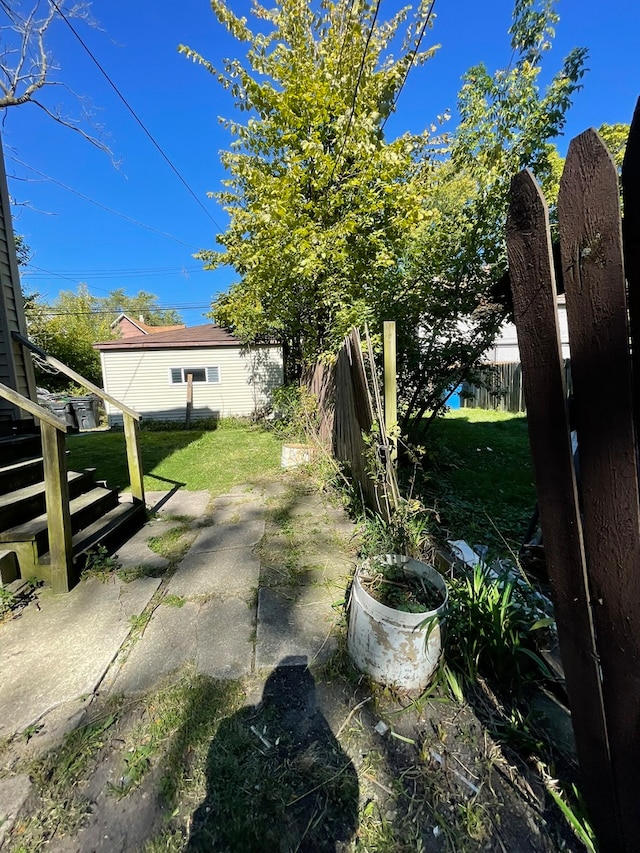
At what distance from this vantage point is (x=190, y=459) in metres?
6.56

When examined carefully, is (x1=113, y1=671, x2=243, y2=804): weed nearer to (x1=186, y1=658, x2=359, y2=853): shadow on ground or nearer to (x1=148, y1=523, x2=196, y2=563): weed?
(x1=186, y1=658, x2=359, y2=853): shadow on ground

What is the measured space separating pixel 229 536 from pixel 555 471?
116 inches

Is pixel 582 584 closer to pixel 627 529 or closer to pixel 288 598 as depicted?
pixel 627 529

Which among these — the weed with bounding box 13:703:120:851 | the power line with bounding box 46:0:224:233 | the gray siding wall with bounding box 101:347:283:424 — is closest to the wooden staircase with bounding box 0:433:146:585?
the weed with bounding box 13:703:120:851

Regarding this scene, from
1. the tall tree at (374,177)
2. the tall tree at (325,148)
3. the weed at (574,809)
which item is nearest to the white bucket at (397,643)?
the weed at (574,809)

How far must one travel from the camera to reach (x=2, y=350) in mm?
3967

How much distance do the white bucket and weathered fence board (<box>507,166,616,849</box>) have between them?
596mm

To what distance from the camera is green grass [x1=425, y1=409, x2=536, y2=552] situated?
351cm

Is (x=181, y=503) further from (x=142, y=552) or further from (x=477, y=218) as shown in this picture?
(x=477, y=218)

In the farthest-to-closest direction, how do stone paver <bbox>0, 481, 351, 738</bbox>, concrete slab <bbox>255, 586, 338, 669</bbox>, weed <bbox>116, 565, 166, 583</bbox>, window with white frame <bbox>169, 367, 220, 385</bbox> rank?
1. window with white frame <bbox>169, 367, 220, 385</bbox>
2. weed <bbox>116, 565, 166, 583</bbox>
3. concrete slab <bbox>255, 586, 338, 669</bbox>
4. stone paver <bbox>0, 481, 351, 738</bbox>

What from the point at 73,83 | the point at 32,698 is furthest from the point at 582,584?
the point at 73,83

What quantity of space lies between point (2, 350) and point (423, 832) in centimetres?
530

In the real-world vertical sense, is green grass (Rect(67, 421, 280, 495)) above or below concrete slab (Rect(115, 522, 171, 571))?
above

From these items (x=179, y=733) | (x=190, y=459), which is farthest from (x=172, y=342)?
(x=179, y=733)
